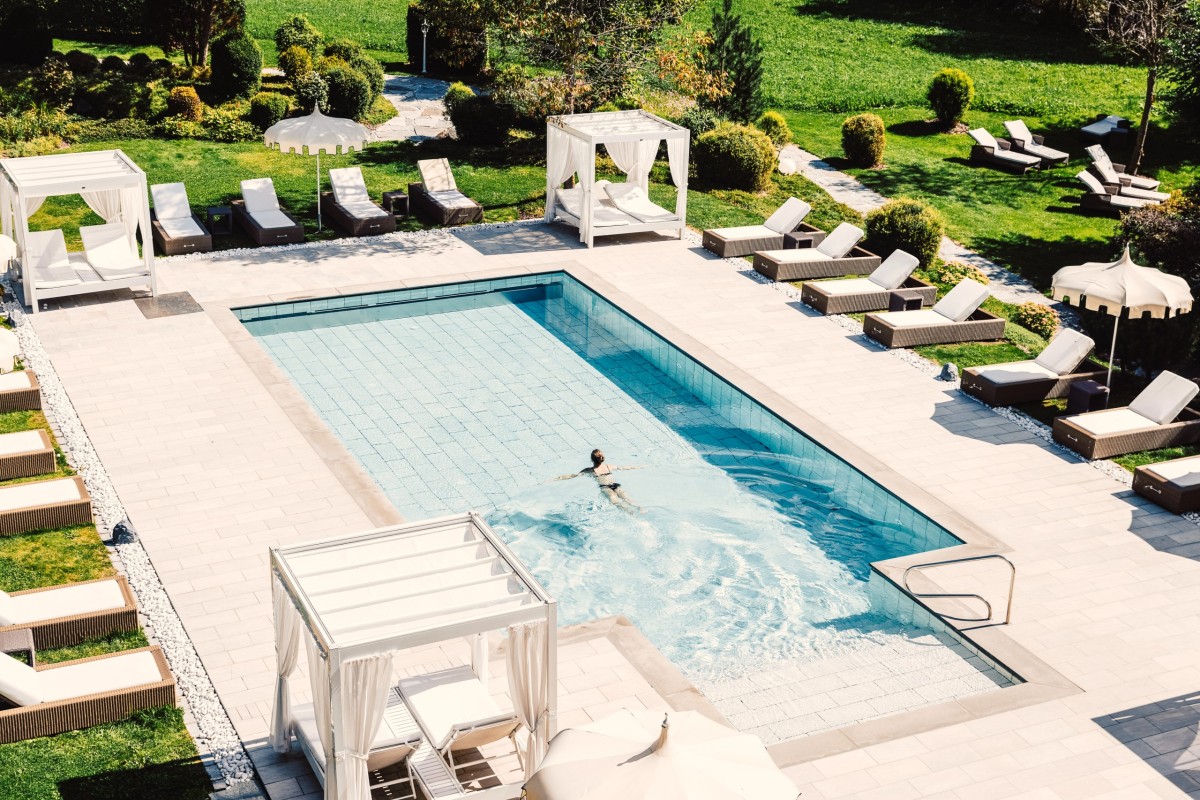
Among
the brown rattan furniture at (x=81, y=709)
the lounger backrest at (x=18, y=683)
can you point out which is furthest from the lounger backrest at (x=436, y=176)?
the lounger backrest at (x=18, y=683)

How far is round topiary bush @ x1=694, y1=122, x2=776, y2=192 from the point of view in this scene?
24.7 metres

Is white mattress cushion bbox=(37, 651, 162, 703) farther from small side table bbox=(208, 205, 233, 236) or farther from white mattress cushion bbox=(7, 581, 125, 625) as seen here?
small side table bbox=(208, 205, 233, 236)

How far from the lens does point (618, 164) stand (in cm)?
2273

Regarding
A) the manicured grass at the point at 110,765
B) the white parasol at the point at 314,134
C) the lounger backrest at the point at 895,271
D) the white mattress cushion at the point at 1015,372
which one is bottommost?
the manicured grass at the point at 110,765

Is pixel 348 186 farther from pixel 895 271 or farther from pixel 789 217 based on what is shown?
pixel 895 271

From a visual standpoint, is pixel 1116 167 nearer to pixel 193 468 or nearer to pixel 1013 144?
pixel 1013 144

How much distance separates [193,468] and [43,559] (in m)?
2.21

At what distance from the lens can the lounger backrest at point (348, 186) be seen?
22.8 meters

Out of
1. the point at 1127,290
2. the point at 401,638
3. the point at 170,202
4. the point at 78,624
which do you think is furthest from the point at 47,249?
the point at 1127,290

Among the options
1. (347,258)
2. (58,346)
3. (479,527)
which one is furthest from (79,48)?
(479,527)

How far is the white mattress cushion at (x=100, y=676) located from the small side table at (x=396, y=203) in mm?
12992

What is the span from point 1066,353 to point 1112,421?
5.04ft

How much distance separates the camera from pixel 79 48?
31.8 metres

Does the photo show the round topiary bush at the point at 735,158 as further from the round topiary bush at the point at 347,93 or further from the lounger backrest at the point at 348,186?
the round topiary bush at the point at 347,93
